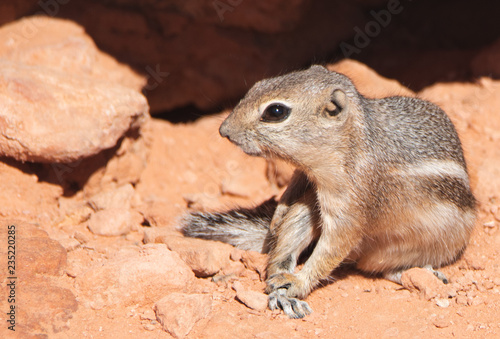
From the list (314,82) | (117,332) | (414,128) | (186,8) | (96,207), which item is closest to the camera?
(117,332)

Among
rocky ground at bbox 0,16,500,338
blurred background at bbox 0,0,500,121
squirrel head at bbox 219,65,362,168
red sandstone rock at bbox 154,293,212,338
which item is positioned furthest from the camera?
blurred background at bbox 0,0,500,121

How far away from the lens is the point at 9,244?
12.7 ft

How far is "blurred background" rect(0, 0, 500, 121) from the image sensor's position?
20.7 feet

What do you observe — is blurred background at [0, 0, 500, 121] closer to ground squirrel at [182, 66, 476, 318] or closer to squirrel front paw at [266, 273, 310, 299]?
ground squirrel at [182, 66, 476, 318]

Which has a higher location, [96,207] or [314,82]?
[314,82]

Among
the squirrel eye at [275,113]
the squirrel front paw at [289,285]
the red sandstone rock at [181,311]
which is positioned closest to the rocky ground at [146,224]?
the red sandstone rock at [181,311]

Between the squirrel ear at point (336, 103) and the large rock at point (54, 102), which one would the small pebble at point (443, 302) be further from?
the large rock at point (54, 102)

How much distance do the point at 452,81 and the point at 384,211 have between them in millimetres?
3299

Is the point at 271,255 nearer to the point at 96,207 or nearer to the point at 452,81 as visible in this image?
the point at 96,207

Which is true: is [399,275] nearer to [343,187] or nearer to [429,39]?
[343,187]

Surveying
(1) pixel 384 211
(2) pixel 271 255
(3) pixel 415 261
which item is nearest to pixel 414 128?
(1) pixel 384 211

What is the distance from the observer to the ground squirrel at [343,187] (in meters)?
4.09

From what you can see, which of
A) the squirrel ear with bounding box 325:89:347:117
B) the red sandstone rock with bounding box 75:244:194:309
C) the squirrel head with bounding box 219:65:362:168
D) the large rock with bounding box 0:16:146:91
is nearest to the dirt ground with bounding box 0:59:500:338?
the red sandstone rock with bounding box 75:244:194:309

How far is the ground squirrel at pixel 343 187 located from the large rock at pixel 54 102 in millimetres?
1188
